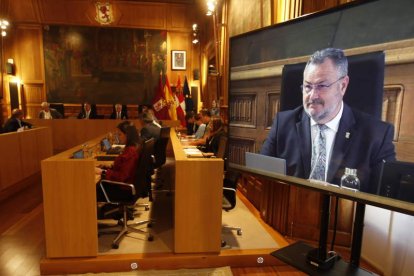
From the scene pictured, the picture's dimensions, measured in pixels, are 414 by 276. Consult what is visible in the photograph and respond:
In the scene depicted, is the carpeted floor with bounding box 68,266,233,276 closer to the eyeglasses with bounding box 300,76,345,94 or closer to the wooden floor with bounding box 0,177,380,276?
the wooden floor with bounding box 0,177,380,276

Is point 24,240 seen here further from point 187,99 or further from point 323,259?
point 187,99

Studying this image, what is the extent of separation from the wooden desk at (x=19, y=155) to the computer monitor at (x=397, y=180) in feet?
15.5

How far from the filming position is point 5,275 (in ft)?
7.73

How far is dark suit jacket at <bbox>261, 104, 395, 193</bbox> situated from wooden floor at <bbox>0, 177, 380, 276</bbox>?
134 centimetres

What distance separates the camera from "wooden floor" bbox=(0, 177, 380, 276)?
8.17 ft

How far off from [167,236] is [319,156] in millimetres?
2034

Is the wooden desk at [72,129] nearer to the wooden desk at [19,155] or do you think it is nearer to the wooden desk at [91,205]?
the wooden desk at [19,155]

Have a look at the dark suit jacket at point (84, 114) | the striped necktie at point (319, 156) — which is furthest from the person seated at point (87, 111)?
the striped necktie at point (319, 156)

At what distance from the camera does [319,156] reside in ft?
5.09

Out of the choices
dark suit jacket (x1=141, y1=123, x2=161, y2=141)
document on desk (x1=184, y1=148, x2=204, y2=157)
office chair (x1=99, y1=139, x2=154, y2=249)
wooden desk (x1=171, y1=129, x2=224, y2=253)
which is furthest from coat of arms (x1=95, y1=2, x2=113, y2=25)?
wooden desk (x1=171, y1=129, x2=224, y2=253)

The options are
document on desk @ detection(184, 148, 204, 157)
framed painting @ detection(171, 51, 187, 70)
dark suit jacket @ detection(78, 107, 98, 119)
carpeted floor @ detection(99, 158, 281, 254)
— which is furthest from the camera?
framed painting @ detection(171, 51, 187, 70)

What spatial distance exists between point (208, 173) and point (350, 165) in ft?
4.30

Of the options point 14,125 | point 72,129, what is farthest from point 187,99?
point 14,125

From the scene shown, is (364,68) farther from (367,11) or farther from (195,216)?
(195,216)
